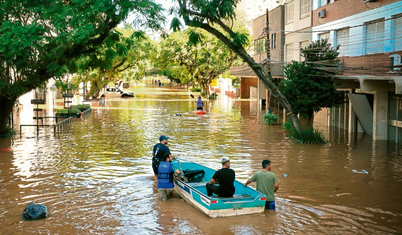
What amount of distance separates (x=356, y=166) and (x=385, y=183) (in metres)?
2.81

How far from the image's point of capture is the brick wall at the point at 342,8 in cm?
2291

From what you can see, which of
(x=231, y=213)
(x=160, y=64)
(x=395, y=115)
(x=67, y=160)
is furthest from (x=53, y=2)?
(x=160, y=64)

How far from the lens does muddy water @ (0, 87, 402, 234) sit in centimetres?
1098

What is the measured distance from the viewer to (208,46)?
6009 cm

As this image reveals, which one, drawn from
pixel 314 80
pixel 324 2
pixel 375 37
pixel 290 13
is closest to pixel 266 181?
pixel 314 80

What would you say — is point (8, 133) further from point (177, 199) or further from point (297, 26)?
point (297, 26)

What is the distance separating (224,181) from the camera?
452 inches

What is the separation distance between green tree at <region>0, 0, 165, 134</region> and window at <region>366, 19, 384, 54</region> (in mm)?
10249

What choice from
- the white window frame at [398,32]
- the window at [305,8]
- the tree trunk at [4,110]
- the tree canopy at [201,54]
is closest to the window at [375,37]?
the white window frame at [398,32]

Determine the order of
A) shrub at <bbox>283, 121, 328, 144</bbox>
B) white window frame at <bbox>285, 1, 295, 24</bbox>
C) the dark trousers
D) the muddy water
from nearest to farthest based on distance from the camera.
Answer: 1. the muddy water
2. the dark trousers
3. shrub at <bbox>283, 121, 328, 144</bbox>
4. white window frame at <bbox>285, 1, 295, 24</bbox>

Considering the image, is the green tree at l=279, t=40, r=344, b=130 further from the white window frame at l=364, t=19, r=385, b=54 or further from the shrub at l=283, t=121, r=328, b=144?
the white window frame at l=364, t=19, r=385, b=54

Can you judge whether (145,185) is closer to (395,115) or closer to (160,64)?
(395,115)

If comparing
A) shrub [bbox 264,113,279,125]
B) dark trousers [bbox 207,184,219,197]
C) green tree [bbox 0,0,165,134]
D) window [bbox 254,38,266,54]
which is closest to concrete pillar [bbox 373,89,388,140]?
shrub [bbox 264,113,279,125]

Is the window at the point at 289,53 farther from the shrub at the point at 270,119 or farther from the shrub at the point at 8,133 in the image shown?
the shrub at the point at 8,133
